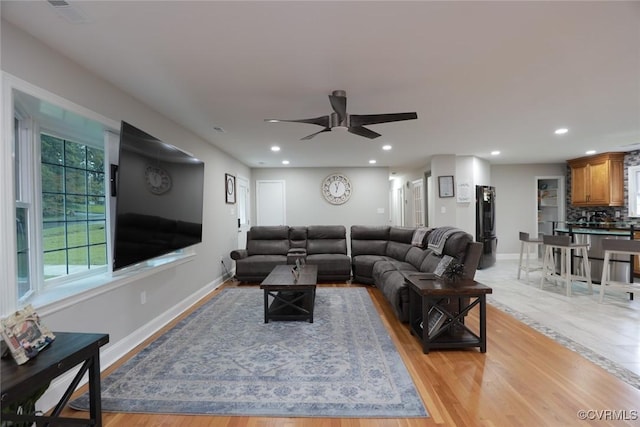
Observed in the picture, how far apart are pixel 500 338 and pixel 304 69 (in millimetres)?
3112

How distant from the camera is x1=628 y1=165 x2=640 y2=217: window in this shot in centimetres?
557

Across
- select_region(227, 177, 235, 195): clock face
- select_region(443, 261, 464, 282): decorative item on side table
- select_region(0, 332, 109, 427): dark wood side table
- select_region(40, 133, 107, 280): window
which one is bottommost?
select_region(0, 332, 109, 427): dark wood side table

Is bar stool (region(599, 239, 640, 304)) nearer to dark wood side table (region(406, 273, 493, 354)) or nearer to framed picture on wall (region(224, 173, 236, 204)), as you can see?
dark wood side table (region(406, 273, 493, 354))

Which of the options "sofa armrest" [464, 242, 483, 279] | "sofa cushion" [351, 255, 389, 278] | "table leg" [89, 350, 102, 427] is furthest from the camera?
"sofa cushion" [351, 255, 389, 278]

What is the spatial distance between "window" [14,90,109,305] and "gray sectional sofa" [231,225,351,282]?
99.6 inches

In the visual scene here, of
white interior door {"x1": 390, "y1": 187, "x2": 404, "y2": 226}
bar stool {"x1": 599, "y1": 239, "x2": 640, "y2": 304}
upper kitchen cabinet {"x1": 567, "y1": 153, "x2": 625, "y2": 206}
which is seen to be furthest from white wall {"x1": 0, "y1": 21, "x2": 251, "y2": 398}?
upper kitchen cabinet {"x1": 567, "y1": 153, "x2": 625, "y2": 206}

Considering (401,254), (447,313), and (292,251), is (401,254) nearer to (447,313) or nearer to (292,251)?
(292,251)

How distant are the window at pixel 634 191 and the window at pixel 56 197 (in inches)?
338

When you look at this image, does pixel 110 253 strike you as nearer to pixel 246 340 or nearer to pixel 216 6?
pixel 246 340

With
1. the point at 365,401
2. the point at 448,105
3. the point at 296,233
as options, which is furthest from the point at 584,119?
the point at 296,233

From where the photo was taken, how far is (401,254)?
4.80m

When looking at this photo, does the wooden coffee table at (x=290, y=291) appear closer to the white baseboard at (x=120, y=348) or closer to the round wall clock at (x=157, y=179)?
the white baseboard at (x=120, y=348)

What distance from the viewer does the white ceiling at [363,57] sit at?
5.33ft

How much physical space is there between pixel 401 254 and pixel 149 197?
3.76m
